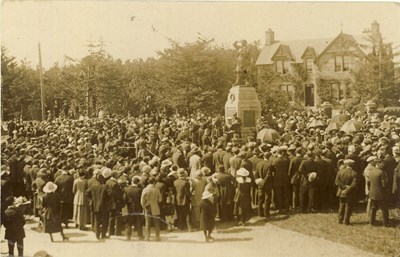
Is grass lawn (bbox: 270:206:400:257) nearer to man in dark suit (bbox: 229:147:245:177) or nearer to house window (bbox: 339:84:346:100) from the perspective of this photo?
man in dark suit (bbox: 229:147:245:177)

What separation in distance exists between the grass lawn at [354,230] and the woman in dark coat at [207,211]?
1.45m

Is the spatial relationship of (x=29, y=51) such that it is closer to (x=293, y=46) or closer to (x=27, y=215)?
(x=27, y=215)

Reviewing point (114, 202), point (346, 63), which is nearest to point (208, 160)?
point (114, 202)

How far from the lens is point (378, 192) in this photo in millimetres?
9633

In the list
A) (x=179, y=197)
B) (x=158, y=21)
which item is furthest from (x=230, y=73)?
(x=179, y=197)

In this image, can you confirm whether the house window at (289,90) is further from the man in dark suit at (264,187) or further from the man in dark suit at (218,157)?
the man in dark suit at (264,187)

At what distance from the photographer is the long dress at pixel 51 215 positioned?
30.8ft

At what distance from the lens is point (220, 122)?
15.6 metres

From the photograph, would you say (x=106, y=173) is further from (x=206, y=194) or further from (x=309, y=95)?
(x=309, y=95)

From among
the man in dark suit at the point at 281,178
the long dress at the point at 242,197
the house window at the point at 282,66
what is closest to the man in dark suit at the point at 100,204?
the long dress at the point at 242,197

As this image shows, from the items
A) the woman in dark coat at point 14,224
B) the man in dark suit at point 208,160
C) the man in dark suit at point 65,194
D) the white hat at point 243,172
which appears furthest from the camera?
the man in dark suit at point 208,160

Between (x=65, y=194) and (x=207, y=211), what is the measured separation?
2878mm

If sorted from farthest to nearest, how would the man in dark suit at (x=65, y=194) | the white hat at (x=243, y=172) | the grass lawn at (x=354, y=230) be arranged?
the white hat at (x=243, y=172)
the man in dark suit at (x=65, y=194)
the grass lawn at (x=354, y=230)

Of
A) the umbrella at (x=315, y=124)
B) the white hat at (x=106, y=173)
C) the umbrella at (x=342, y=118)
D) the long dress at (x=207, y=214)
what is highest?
the umbrella at (x=342, y=118)
